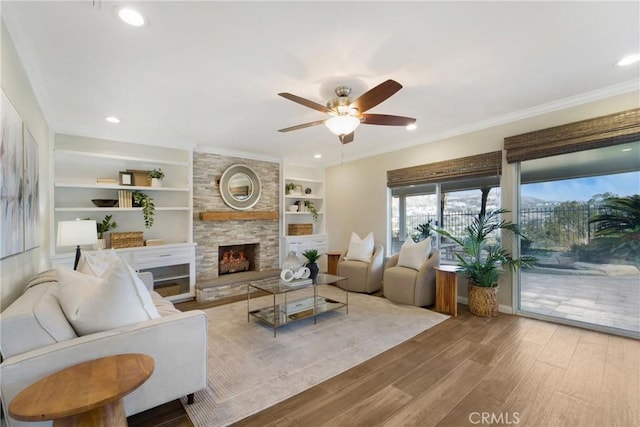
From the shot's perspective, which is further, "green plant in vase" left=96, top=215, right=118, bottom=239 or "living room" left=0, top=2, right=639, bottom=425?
"green plant in vase" left=96, top=215, right=118, bottom=239

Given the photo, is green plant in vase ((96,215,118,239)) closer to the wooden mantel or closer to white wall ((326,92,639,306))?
the wooden mantel

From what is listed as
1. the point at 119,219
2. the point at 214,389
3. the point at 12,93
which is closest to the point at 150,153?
the point at 119,219

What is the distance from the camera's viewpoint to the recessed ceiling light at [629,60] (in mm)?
2345

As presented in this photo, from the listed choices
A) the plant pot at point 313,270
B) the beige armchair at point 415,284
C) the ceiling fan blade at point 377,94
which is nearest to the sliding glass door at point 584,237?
the beige armchair at point 415,284

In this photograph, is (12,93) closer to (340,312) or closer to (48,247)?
(48,247)

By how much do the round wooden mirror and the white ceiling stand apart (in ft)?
5.41

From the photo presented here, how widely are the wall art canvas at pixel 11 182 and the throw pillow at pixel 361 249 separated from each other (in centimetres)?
425

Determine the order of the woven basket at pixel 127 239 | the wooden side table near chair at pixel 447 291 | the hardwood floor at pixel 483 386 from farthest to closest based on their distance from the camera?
the woven basket at pixel 127 239 → the wooden side table near chair at pixel 447 291 → the hardwood floor at pixel 483 386

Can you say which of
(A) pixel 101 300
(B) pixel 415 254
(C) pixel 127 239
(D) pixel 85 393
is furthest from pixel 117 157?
(B) pixel 415 254

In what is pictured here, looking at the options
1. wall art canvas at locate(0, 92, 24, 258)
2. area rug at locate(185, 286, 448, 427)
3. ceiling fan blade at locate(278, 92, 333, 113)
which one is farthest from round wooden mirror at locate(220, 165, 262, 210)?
wall art canvas at locate(0, 92, 24, 258)

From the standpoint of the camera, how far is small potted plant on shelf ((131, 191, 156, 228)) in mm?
4223

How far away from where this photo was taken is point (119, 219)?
4.24 meters

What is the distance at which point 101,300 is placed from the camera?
5.41 feet

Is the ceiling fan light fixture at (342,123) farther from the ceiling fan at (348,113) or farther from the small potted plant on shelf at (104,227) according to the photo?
the small potted plant on shelf at (104,227)
